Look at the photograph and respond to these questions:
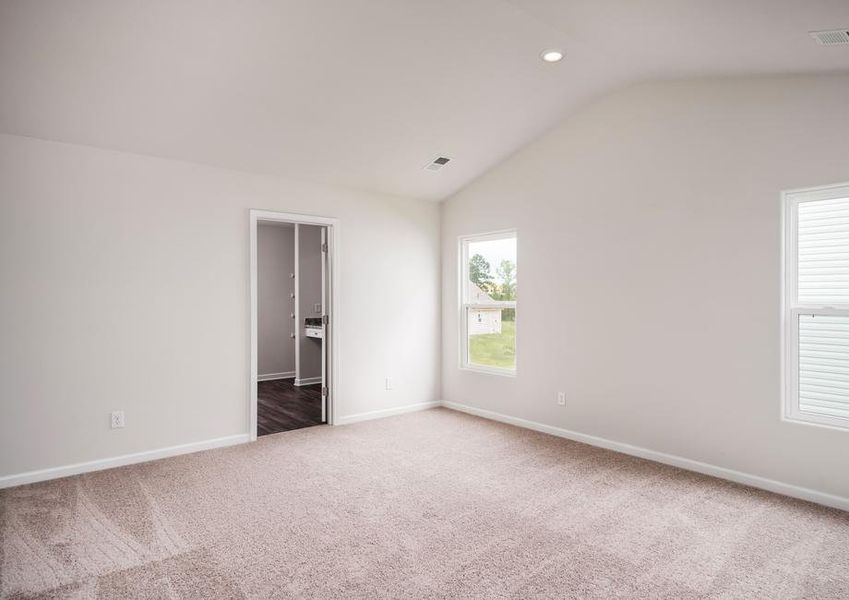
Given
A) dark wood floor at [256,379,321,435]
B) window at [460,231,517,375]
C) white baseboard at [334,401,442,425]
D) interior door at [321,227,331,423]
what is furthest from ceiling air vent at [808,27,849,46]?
dark wood floor at [256,379,321,435]

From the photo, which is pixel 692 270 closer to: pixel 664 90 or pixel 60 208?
pixel 664 90

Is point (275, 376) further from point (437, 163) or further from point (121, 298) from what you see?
point (437, 163)

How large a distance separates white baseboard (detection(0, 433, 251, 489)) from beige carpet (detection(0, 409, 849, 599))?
0.33 ft

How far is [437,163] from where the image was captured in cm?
484

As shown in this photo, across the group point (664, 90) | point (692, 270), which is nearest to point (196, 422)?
point (692, 270)

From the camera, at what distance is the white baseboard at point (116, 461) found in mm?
3363

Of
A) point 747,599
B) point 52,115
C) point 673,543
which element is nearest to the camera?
point 747,599

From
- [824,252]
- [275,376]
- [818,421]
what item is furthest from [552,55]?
[275,376]

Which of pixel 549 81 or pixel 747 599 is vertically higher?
pixel 549 81

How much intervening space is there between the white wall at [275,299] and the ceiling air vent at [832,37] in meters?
6.50

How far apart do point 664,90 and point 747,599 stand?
341 cm

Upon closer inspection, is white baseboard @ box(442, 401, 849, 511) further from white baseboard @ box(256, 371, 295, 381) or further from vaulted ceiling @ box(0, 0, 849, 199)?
white baseboard @ box(256, 371, 295, 381)

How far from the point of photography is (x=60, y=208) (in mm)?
3521

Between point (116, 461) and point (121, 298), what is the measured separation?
4.10 feet
